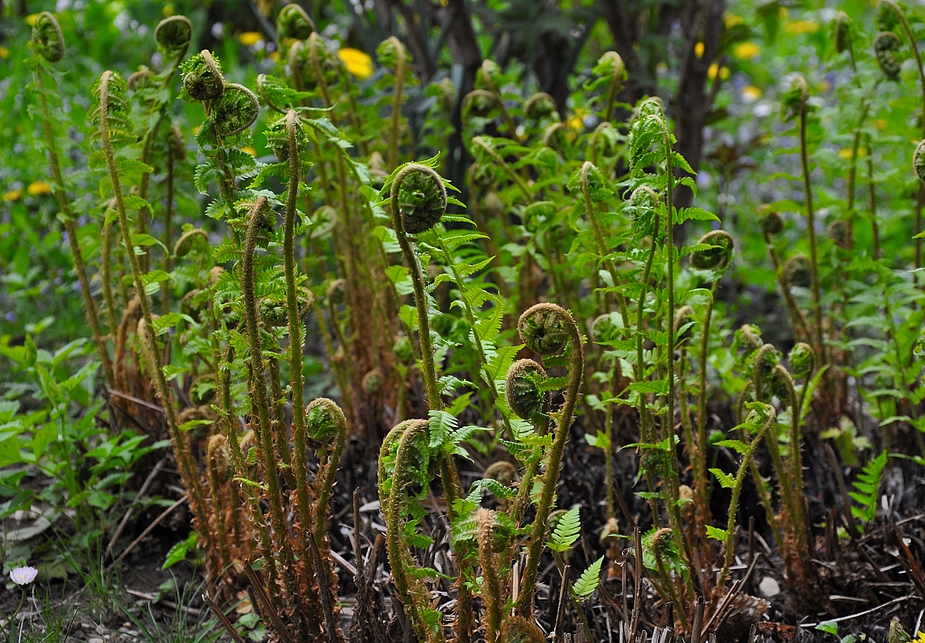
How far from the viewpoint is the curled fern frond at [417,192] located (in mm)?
1012

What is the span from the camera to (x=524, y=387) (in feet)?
3.44

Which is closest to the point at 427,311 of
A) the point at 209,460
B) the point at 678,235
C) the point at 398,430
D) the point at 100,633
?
the point at 398,430

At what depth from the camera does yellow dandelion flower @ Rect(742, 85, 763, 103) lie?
Result: 5879 mm

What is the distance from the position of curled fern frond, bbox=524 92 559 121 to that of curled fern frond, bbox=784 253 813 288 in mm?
728

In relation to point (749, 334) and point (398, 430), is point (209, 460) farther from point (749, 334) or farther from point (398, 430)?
point (749, 334)

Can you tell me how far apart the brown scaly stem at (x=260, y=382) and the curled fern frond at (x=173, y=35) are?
0.75 metres

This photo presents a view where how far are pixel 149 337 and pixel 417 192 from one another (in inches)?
30.0

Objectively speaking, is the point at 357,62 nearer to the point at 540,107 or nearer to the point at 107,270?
the point at 540,107

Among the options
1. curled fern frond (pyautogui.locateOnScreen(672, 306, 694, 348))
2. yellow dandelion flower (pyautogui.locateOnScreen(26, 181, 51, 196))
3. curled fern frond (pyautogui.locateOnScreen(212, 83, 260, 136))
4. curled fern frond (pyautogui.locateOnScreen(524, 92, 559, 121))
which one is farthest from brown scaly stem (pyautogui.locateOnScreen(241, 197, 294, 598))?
yellow dandelion flower (pyautogui.locateOnScreen(26, 181, 51, 196))

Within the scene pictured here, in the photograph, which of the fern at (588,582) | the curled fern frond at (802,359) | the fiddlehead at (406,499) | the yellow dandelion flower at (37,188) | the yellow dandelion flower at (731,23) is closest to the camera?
the fiddlehead at (406,499)

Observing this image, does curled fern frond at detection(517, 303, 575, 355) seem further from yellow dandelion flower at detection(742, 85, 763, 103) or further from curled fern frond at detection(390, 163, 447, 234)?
yellow dandelion flower at detection(742, 85, 763, 103)

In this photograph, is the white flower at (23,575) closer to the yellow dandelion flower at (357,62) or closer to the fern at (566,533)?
the fern at (566,533)

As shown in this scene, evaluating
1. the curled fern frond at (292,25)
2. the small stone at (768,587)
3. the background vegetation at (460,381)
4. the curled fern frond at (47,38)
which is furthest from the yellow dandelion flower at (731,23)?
the curled fern frond at (47,38)

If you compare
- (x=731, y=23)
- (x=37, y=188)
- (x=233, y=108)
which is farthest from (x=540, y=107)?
(x=37, y=188)
